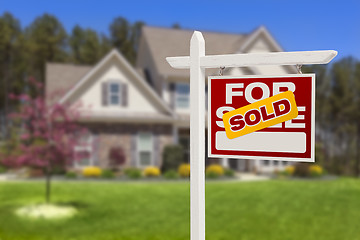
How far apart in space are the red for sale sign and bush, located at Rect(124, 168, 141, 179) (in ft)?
61.9

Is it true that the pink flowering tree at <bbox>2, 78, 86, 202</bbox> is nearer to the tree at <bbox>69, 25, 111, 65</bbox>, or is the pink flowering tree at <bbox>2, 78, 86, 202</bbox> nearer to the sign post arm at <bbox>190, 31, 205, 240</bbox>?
the sign post arm at <bbox>190, 31, 205, 240</bbox>

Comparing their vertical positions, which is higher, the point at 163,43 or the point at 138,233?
the point at 163,43

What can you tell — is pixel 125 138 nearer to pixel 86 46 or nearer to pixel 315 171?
pixel 315 171

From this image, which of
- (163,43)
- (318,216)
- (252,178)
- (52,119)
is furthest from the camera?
(163,43)

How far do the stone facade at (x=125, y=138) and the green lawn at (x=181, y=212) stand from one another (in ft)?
15.3

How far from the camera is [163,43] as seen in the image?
97.6 ft

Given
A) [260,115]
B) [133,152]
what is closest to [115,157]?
[133,152]

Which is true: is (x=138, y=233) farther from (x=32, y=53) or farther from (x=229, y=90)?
(x=32, y=53)

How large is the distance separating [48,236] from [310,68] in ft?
112

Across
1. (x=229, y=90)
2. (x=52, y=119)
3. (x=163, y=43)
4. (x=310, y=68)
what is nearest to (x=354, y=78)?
(x=310, y=68)

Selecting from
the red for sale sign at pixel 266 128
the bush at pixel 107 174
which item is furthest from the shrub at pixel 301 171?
the red for sale sign at pixel 266 128

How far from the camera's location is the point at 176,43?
29938mm

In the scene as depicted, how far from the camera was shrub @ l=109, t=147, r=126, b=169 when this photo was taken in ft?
81.8

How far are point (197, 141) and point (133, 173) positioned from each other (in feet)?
62.1
